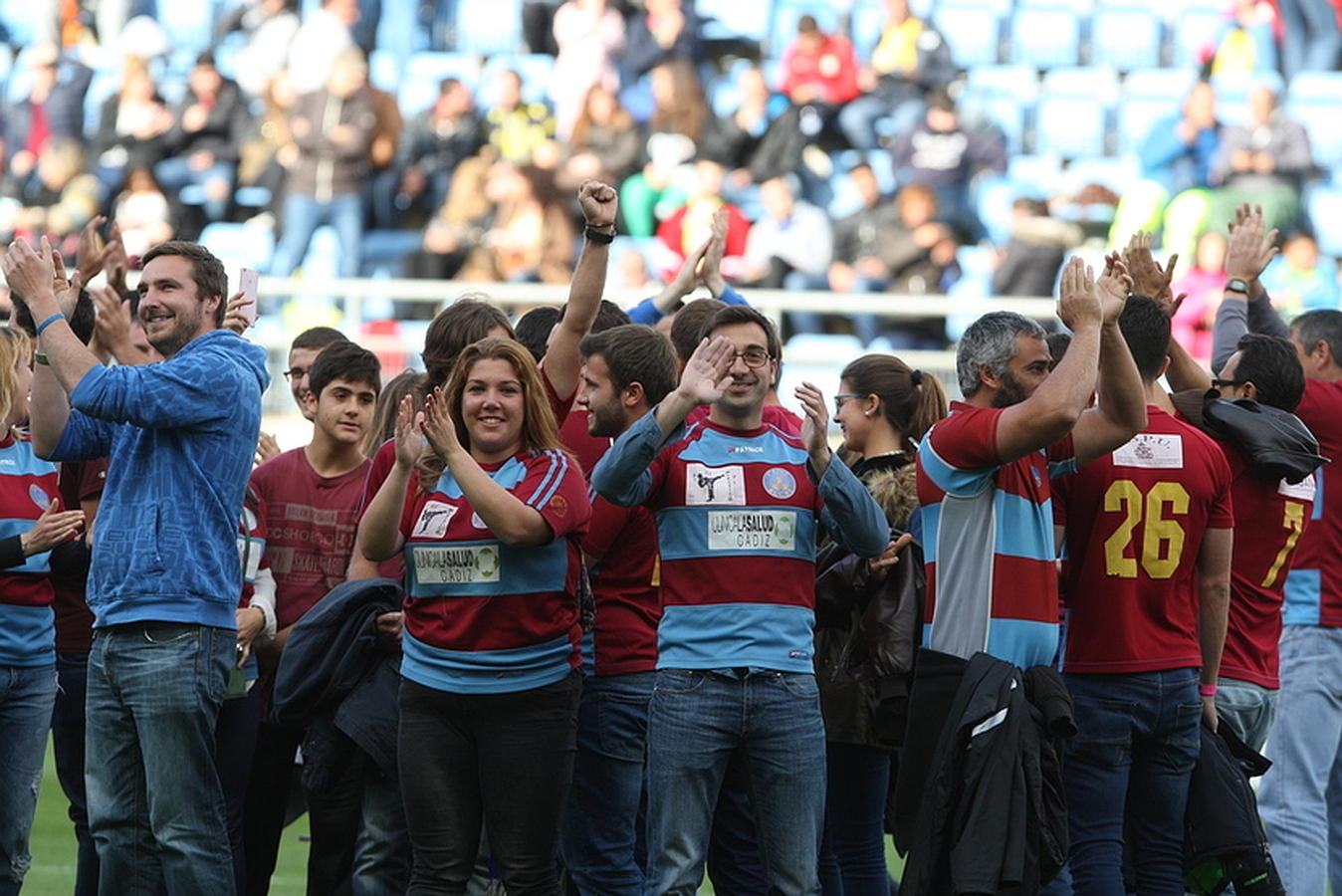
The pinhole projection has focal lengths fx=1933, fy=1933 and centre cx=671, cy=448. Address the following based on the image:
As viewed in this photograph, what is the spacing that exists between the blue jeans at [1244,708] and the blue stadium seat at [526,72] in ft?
38.9

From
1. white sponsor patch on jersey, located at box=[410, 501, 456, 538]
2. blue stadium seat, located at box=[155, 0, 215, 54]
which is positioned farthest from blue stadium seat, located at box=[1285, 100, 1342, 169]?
white sponsor patch on jersey, located at box=[410, 501, 456, 538]

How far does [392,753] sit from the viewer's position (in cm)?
516

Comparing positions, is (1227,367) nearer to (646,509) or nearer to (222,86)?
(646,509)

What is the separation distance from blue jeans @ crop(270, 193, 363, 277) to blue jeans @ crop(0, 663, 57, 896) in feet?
32.8

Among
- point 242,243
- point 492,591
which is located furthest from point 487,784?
point 242,243

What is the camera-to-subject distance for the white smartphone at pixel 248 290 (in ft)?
17.7

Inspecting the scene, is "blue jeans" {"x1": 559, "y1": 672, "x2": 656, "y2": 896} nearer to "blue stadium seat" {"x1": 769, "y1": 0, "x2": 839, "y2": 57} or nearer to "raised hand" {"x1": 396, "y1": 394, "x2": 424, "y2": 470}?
"raised hand" {"x1": 396, "y1": 394, "x2": 424, "y2": 470}

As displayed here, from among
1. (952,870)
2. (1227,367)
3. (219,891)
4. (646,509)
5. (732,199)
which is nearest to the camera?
(952,870)

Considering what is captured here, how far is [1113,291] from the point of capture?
4844 mm

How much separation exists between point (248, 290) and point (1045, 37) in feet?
42.0

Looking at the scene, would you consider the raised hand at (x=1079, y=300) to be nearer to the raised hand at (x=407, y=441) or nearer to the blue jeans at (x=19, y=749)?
the raised hand at (x=407, y=441)

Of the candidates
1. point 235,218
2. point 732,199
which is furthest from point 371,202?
point 732,199

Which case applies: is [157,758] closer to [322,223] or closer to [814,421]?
[814,421]

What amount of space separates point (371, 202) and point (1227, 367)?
35.3 ft
